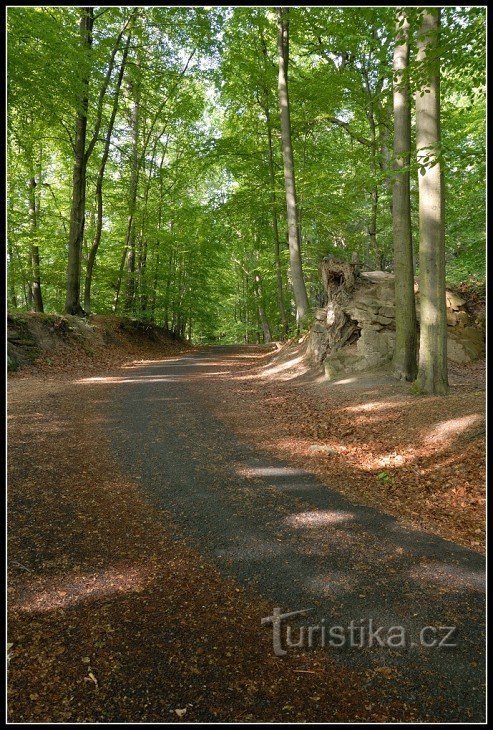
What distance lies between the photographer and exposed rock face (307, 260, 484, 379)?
10547 mm

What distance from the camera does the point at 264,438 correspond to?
7289 mm

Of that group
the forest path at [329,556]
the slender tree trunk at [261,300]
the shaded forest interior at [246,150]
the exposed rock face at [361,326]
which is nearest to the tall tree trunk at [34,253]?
the shaded forest interior at [246,150]

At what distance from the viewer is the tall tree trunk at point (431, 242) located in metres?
7.39

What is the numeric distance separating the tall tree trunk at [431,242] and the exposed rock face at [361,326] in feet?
8.20

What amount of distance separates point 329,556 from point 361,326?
7871 mm

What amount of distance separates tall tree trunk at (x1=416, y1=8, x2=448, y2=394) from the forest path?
358cm

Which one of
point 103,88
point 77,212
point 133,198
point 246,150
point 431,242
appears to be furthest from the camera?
point 133,198

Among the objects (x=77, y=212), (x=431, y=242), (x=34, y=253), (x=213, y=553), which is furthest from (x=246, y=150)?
(x=213, y=553)

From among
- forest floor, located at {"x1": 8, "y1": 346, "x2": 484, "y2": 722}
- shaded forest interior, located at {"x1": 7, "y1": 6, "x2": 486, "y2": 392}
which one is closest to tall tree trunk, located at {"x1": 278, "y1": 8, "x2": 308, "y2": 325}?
shaded forest interior, located at {"x1": 7, "y1": 6, "x2": 486, "y2": 392}

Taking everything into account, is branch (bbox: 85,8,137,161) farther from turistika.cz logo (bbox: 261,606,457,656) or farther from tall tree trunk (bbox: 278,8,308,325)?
turistika.cz logo (bbox: 261,606,457,656)

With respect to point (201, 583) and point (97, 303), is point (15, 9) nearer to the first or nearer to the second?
point (201, 583)

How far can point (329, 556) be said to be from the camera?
372cm

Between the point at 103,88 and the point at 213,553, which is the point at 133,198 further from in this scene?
the point at 213,553

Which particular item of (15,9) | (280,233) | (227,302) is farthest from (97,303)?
(227,302)
